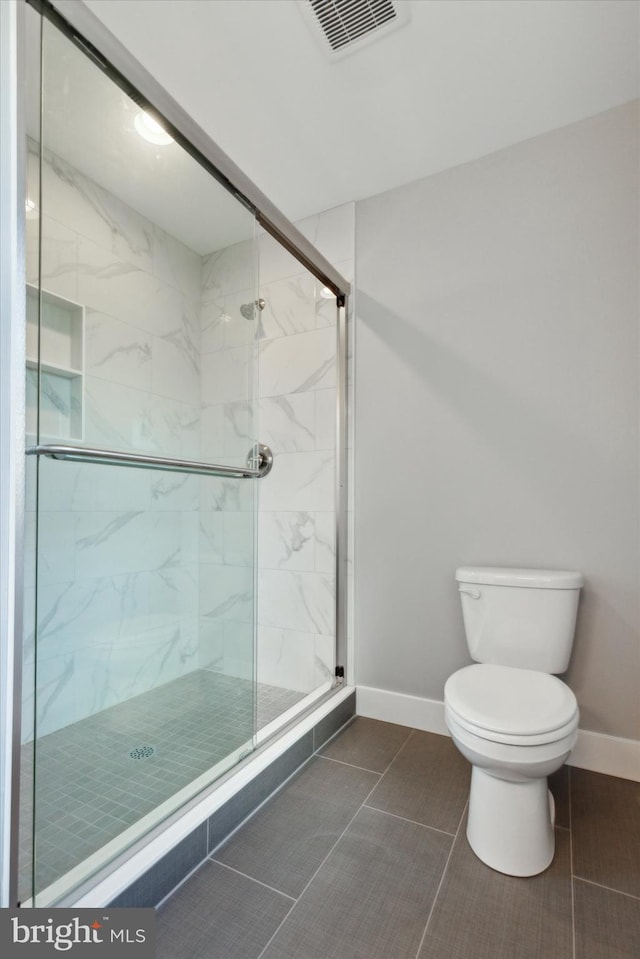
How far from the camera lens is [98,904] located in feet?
3.16

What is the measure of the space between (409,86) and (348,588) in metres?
1.93

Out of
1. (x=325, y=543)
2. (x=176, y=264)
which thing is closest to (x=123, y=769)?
(x=325, y=543)

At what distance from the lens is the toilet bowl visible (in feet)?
3.82

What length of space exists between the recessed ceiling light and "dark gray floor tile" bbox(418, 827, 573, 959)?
6.92 ft

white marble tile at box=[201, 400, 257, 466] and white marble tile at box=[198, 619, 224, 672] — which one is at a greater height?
white marble tile at box=[201, 400, 257, 466]

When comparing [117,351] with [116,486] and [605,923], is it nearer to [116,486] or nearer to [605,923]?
[116,486]

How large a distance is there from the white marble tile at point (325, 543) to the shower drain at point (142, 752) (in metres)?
1.10

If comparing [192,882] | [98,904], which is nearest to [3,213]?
[98,904]

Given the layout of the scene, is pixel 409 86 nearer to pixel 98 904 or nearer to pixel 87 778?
pixel 87 778

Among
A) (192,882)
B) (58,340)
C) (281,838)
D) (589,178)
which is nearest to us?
(58,340)

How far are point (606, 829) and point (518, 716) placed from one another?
553 millimetres

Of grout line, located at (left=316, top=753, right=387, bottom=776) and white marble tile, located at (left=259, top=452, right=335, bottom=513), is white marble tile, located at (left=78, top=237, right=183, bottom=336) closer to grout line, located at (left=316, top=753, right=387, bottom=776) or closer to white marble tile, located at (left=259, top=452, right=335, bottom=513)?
white marble tile, located at (left=259, top=452, right=335, bottom=513)

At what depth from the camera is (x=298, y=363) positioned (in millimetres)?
2363

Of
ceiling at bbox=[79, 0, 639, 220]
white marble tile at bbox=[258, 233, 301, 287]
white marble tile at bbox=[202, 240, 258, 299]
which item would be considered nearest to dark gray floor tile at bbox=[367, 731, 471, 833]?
white marble tile at bbox=[202, 240, 258, 299]
